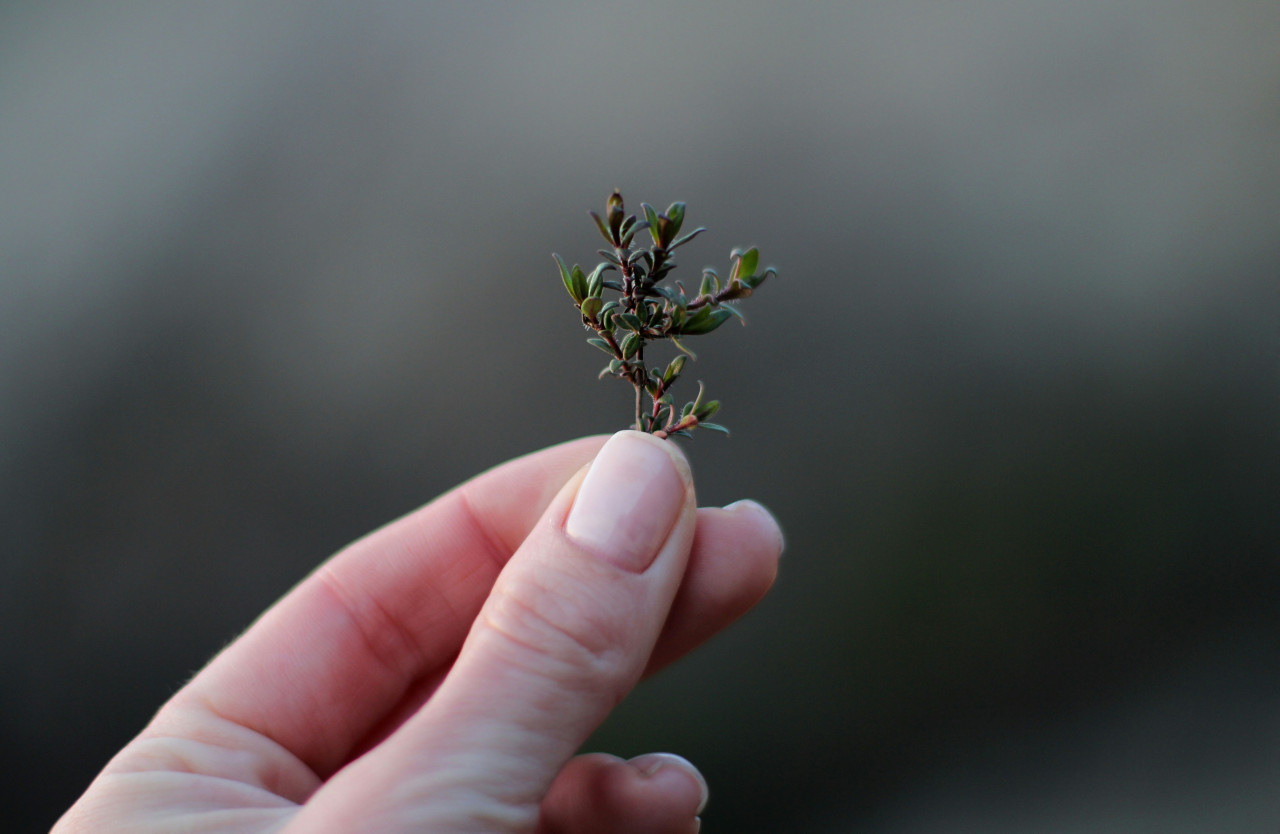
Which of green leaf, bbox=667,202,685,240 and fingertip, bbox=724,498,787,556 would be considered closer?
green leaf, bbox=667,202,685,240

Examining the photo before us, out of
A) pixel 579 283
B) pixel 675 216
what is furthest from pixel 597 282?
pixel 675 216

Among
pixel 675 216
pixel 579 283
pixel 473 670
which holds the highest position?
pixel 675 216

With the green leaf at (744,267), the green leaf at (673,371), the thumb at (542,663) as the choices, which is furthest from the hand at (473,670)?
the green leaf at (744,267)

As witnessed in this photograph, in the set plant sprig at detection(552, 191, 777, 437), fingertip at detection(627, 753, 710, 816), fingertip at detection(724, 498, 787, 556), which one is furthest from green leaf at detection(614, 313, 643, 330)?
fingertip at detection(627, 753, 710, 816)

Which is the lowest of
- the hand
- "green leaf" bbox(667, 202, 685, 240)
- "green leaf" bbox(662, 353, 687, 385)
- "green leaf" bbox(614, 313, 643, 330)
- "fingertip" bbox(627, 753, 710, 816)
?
"fingertip" bbox(627, 753, 710, 816)

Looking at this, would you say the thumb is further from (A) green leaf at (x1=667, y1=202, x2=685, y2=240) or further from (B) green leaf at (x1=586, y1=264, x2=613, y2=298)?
(A) green leaf at (x1=667, y1=202, x2=685, y2=240)

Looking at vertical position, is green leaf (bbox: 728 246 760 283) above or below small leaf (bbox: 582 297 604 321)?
above

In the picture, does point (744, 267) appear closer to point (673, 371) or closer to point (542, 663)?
point (673, 371)
